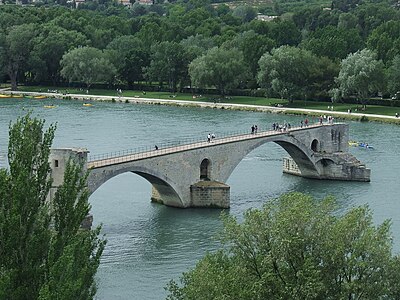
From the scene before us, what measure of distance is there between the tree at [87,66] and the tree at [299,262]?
9278 cm

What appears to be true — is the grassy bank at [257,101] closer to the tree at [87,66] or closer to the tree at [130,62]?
the tree at [87,66]

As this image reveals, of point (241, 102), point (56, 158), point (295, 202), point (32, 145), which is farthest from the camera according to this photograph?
point (241, 102)

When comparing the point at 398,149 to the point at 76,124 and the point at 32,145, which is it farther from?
the point at 32,145

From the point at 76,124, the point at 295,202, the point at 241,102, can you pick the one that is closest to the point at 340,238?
the point at 295,202

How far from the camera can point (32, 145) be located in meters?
27.8

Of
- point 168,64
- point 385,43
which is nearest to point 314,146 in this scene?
point 385,43

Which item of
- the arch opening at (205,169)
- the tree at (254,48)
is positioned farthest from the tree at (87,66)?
the arch opening at (205,169)

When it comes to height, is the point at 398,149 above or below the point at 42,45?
below

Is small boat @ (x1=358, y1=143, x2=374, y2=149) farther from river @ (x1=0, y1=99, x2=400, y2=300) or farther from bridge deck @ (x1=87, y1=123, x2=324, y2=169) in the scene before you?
bridge deck @ (x1=87, y1=123, x2=324, y2=169)

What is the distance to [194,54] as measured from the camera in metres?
124

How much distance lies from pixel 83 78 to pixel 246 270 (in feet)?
316

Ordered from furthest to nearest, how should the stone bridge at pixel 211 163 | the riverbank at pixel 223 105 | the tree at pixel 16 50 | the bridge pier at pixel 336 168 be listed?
the tree at pixel 16 50 < the riverbank at pixel 223 105 < the bridge pier at pixel 336 168 < the stone bridge at pixel 211 163

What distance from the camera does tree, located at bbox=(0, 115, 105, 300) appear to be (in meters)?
24.9

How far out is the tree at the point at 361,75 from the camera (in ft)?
338
